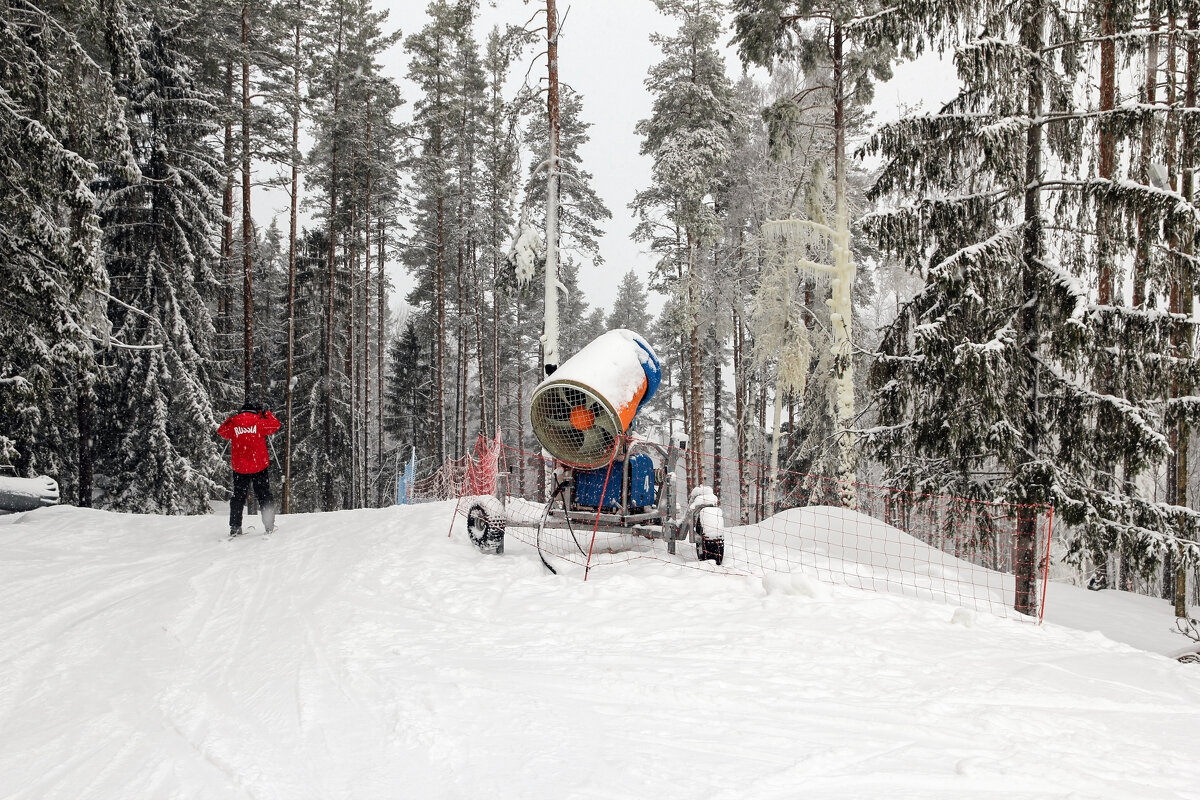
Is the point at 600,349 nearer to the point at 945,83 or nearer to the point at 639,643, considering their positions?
the point at 639,643

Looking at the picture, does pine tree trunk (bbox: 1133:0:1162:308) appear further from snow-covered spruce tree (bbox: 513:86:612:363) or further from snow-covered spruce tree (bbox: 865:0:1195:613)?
snow-covered spruce tree (bbox: 513:86:612:363)

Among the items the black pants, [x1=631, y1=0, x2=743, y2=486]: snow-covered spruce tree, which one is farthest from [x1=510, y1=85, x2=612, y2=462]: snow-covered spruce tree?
the black pants

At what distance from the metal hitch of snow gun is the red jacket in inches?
158

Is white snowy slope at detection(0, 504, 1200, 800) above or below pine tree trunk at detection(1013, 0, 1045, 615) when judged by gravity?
below

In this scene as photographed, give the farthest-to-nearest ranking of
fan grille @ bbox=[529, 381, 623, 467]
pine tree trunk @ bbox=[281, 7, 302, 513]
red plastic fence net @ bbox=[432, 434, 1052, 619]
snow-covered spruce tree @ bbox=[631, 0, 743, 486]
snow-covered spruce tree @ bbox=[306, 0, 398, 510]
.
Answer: snow-covered spruce tree @ bbox=[306, 0, 398, 510] < pine tree trunk @ bbox=[281, 7, 302, 513] < snow-covered spruce tree @ bbox=[631, 0, 743, 486] < fan grille @ bbox=[529, 381, 623, 467] < red plastic fence net @ bbox=[432, 434, 1052, 619]

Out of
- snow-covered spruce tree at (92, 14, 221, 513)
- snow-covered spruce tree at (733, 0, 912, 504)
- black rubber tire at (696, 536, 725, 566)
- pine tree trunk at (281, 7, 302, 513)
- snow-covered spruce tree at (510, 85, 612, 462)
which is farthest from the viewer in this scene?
pine tree trunk at (281, 7, 302, 513)

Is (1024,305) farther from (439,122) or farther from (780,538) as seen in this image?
(439,122)

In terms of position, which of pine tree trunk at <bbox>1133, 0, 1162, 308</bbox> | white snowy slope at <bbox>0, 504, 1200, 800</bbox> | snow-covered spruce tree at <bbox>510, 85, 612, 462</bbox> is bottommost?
white snowy slope at <bbox>0, 504, 1200, 800</bbox>

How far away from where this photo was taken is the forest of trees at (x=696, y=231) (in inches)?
251

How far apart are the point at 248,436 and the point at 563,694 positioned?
779 cm

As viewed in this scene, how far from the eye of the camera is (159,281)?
1522 cm

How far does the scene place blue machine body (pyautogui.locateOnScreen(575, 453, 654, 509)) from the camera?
751 cm

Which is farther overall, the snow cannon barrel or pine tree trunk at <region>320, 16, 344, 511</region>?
pine tree trunk at <region>320, 16, 344, 511</region>

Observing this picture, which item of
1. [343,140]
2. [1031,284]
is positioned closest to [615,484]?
[1031,284]
